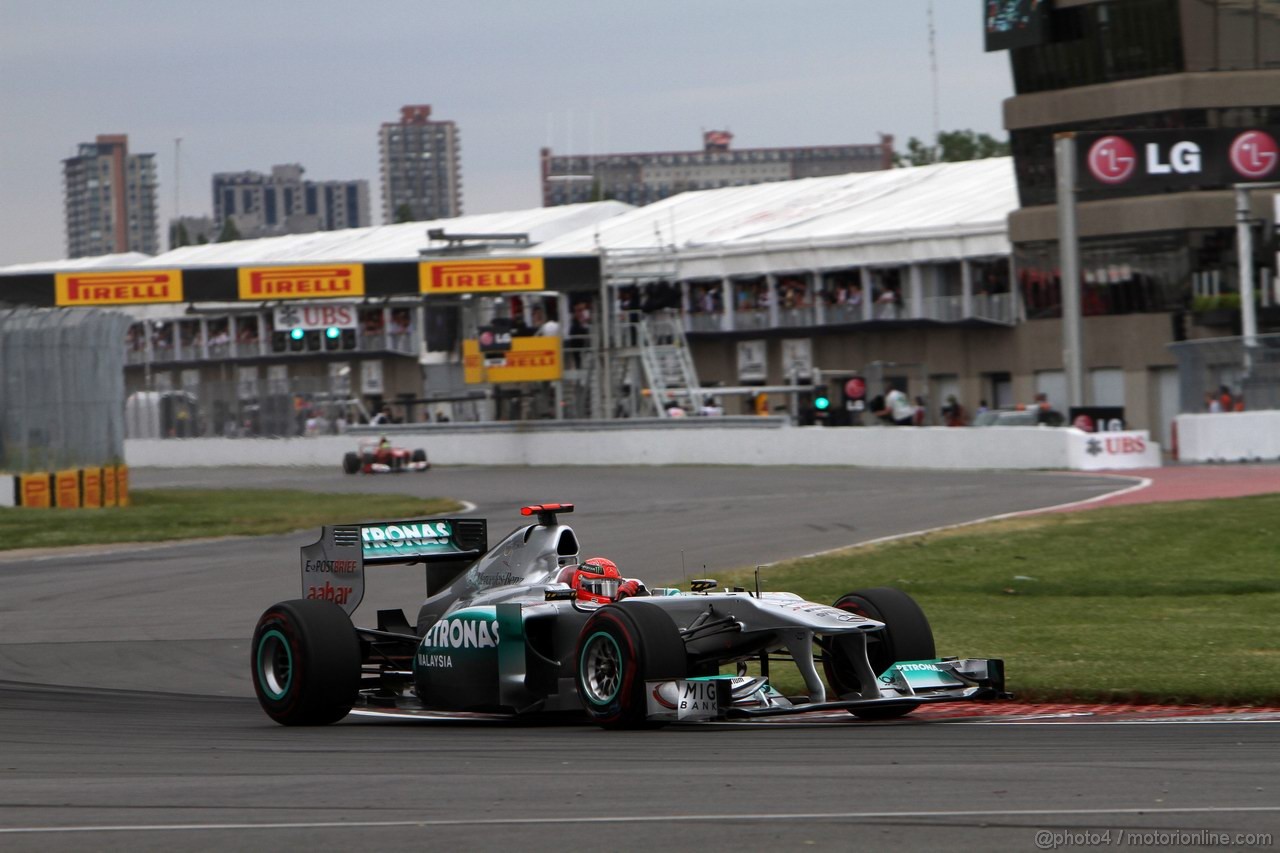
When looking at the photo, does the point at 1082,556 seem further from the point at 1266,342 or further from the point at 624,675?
the point at 1266,342

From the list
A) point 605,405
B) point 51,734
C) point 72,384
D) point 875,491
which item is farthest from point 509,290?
point 51,734

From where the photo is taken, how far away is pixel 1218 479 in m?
29.7

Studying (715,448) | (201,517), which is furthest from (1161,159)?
(201,517)

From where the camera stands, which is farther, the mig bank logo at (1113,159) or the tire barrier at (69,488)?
the mig bank logo at (1113,159)

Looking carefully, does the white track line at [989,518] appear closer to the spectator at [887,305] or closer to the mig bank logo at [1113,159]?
the mig bank logo at [1113,159]

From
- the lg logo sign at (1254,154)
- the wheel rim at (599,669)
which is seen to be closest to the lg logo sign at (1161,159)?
the lg logo sign at (1254,154)

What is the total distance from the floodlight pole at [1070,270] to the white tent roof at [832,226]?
12123 mm

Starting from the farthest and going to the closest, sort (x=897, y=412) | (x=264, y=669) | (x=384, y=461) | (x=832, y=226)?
1. (x=832, y=226)
2. (x=384, y=461)
3. (x=897, y=412)
4. (x=264, y=669)

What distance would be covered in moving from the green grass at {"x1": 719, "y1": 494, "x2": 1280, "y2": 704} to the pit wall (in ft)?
40.2

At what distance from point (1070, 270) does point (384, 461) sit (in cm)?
1751

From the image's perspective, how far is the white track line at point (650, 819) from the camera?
652cm

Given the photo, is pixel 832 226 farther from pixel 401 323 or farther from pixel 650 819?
pixel 650 819

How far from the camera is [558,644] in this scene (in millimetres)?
10164

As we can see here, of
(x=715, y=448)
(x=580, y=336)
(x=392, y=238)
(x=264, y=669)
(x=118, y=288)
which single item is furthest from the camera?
(x=392, y=238)
